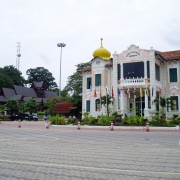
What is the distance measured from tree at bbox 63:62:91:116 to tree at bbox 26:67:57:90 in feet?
192

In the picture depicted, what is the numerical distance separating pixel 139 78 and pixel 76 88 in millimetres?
16852

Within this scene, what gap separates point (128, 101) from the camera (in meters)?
33.6

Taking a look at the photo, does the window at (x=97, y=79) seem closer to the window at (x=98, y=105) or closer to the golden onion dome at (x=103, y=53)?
the window at (x=98, y=105)

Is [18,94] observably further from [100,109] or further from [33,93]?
[100,109]

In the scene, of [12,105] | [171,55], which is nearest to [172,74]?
[171,55]

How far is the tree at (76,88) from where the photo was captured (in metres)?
44.5

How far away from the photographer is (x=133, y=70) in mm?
31578

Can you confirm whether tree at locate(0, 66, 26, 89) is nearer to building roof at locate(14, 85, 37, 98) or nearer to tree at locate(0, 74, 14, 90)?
tree at locate(0, 74, 14, 90)

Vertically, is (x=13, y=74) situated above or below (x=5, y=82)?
above

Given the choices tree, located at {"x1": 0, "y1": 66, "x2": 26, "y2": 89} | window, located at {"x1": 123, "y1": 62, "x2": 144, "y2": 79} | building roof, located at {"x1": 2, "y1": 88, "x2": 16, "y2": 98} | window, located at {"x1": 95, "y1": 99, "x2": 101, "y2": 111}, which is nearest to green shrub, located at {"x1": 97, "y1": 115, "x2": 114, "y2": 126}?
window, located at {"x1": 123, "y1": 62, "x2": 144, "y2": 79}

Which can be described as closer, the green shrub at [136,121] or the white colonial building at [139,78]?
the green shrub at [136,121]

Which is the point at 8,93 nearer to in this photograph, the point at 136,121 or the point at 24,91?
the point at 24,91

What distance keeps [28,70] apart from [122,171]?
339ft

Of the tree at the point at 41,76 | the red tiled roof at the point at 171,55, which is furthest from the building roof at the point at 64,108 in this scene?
the tree at the point at 41,76
